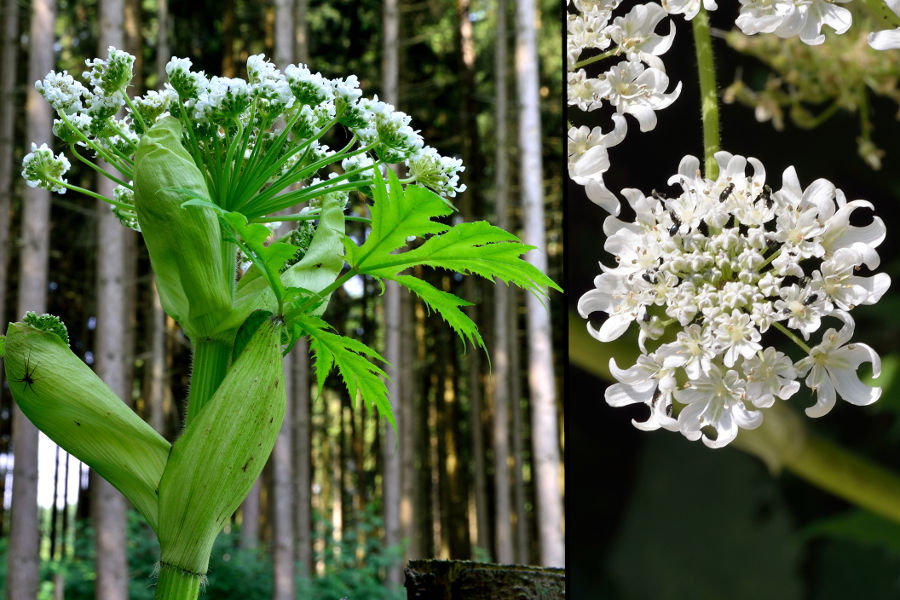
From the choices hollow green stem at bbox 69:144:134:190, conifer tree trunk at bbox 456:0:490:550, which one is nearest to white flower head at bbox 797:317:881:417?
hollow green stem at bbox 69:144:134:190

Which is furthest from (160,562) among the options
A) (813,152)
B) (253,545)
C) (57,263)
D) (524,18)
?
(57,263)

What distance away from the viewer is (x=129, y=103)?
3.88ft

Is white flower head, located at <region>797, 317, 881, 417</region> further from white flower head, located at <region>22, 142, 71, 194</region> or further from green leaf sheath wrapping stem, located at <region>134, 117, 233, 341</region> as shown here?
white flower head, located at <region>22, 142, 71, 194</region>

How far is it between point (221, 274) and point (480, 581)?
0.63 metres

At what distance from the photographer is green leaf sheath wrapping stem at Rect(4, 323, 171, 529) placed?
1.07 meters

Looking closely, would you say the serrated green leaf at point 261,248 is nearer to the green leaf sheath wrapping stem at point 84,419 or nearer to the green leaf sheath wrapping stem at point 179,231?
the green leaf sheath wrapping stem at point 179,231

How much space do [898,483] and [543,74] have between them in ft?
34.3

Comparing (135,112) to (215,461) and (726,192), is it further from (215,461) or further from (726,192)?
(726,192)

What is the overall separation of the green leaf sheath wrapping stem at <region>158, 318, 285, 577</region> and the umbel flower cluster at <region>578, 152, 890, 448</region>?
19.1 inches

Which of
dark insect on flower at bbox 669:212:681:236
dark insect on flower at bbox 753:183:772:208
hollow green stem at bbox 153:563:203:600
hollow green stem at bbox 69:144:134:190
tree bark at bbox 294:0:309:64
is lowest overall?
hollow green stem at bbox 153:563:203:600

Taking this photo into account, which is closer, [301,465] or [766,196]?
[766,196]

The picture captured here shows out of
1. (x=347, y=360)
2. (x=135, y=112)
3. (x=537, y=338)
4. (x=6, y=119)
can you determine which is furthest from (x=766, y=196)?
(x=6, y=119)

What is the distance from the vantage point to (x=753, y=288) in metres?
1.00

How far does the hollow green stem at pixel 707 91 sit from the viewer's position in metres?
1.18
